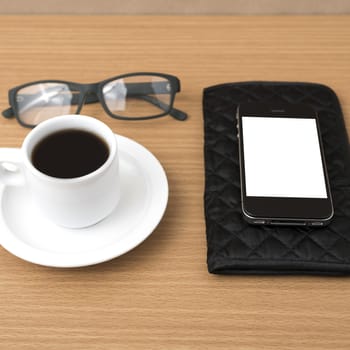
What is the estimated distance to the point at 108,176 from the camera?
52 centimetres

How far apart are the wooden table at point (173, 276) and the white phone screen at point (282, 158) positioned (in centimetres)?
7

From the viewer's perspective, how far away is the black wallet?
0.54m

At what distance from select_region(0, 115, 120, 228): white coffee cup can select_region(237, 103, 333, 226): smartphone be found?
14cm

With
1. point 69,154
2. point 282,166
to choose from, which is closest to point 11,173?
point 69,154

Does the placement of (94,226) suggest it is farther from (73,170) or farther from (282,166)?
(282,166)

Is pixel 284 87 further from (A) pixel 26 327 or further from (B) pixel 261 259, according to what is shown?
(A) pixel 26 327

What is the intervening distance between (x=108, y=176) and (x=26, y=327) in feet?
0.51

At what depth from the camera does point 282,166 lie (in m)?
0.60

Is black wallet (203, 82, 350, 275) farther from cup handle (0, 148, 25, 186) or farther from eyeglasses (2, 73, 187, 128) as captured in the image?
cup handle (0, 148, 25, 186)

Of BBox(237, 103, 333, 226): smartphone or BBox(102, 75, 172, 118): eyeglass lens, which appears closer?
BBox(237, 103, 333, 226): smartphone

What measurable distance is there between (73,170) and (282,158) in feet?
0.75

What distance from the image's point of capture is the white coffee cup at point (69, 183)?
19.9 inches

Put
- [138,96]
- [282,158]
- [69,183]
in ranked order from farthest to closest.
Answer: [138,96], [282,158], [69,183]

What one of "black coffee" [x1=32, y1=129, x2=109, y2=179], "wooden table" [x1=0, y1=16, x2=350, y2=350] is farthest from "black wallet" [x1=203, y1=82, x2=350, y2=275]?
"black coffee" [x1=32, y1=129, x2=109, y2=179]
